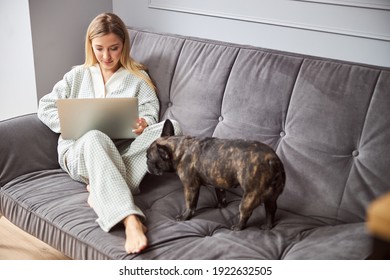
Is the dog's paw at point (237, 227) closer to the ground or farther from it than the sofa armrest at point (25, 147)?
closer to the ground

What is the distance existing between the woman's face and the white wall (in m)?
0.55

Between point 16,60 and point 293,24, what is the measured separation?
1.31m

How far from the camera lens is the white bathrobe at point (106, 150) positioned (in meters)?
1.60

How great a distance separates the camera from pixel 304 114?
1688 millimetres

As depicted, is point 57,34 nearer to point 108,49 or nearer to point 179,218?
point 108,49

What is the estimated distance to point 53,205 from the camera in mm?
1699

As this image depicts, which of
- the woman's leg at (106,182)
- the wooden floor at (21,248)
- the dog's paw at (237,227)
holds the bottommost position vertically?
the wooden floor at (21,248)

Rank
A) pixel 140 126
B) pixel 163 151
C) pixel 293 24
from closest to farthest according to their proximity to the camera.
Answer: pixel 163 151 → pixel 140 126 → pixel 293 24

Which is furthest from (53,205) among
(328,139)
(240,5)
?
(240,5)

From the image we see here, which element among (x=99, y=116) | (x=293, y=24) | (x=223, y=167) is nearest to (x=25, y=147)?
(x=99, y=116)

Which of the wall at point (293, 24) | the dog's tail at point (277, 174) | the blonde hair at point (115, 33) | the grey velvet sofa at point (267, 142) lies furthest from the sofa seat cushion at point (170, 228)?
the wall at point (293, 24)

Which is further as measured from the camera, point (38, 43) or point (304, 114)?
point (38, 43)

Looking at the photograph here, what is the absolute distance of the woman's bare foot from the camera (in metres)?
1.43

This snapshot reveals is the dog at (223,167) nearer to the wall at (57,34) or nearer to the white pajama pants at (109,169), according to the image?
the white pajama pants at (109,169)
